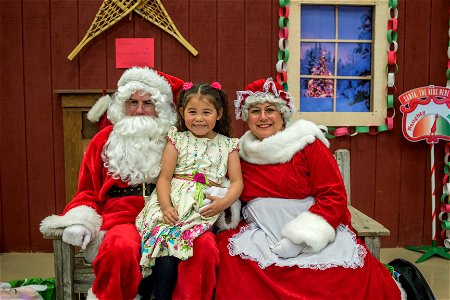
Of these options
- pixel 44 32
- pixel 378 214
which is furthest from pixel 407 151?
pixel 44 32

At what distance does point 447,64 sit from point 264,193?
2.31 meters

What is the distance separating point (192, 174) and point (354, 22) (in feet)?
7.13

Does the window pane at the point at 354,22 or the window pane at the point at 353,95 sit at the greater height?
the window pane at the point at 354,22

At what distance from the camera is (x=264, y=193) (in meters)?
2.04

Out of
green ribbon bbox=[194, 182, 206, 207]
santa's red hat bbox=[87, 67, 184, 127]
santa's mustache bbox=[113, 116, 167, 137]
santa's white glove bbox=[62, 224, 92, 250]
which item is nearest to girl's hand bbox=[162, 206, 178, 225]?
green ribbon bbox=[194, 182, 206, 207]

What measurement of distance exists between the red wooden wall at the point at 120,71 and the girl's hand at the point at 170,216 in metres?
1.62

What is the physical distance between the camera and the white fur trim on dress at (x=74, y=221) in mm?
1880

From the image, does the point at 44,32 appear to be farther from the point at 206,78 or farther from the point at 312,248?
the point at 312,248

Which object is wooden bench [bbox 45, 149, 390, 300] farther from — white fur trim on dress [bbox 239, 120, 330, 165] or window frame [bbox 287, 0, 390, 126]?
window frame [bbox 287, 0, 390, 126]

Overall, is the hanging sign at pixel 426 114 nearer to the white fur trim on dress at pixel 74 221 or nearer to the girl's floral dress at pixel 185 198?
the girl's floral dress at pixel 185 198

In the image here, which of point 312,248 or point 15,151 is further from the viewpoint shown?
point 15,151

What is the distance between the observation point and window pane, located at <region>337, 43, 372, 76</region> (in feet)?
11.3

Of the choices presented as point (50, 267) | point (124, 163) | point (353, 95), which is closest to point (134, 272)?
point (124, 163)

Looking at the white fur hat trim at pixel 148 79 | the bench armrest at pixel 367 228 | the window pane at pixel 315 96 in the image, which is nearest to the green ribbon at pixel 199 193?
the white fur hat trim at pixel 148 79
